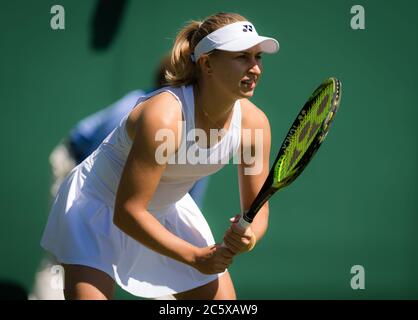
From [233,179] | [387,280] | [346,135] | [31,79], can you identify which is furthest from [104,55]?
[387,280]

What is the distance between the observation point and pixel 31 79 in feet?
12.5

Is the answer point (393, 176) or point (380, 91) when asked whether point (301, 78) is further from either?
point (393, 176)

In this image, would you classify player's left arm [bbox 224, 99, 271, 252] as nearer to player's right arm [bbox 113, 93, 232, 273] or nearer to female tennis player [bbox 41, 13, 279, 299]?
female tennis player [bbox 41, 13, 279, 299]

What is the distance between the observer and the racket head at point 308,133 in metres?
2.38

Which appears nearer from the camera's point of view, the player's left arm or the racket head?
the racket head

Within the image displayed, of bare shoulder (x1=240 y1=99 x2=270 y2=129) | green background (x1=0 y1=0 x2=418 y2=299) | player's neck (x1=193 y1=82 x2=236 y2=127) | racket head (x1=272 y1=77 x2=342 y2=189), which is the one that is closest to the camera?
racket head (x1=272 y1=77 x2=342 y2=189)

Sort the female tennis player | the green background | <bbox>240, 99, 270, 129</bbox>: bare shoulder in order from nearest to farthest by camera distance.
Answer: the female tennis player < <bbox>240, 99, 270, 129</bbox>: bare shoulder < the green background

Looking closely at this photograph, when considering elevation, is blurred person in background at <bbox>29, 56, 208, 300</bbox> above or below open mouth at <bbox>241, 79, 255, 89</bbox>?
below

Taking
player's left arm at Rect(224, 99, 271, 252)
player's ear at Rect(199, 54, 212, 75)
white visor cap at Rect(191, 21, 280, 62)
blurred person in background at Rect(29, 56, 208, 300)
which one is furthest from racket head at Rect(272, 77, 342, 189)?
blurred person in background at Rect(29, 56, 208, 300)

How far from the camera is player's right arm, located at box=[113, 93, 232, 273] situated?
2.44 meters

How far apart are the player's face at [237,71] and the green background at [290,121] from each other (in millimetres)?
1193

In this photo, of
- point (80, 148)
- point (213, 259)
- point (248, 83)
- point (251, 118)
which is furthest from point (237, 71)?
point (80, 148)

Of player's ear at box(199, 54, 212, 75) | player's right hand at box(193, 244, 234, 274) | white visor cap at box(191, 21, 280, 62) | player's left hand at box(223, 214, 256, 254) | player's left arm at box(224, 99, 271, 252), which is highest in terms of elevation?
white visor cap at box(191, 21, 280, 62)

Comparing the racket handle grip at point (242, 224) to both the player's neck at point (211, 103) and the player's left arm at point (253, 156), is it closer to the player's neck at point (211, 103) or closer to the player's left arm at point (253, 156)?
the player's left arm at point (253, 156)
